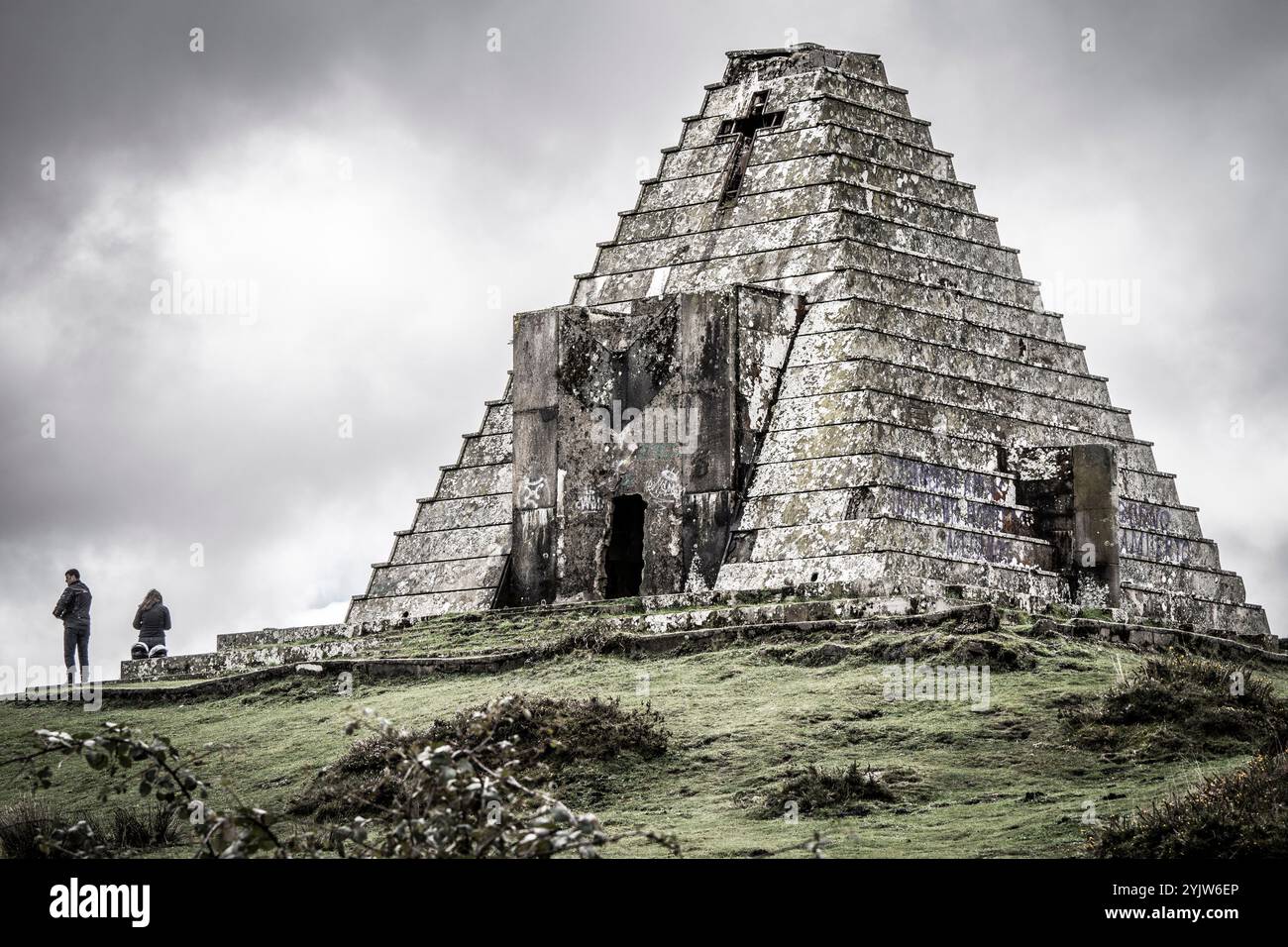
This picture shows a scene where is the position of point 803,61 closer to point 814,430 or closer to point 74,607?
point 814,430

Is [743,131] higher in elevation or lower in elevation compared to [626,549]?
higher

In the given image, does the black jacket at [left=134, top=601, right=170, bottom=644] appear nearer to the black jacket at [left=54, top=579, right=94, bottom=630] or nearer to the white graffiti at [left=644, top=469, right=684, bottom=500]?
the black jacket at [left=54, top=579, right=94, bottom=630]

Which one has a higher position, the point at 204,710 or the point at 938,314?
the point at 938,314

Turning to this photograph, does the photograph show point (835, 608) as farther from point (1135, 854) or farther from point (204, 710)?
point (1135, 854)

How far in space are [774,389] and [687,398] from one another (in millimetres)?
1330

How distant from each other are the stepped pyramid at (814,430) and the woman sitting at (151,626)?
278 cm

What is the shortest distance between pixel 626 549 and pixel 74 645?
308 inches

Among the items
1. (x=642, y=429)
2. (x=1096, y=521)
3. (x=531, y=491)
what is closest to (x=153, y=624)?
(x=531, y=491)

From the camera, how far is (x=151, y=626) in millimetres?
29547

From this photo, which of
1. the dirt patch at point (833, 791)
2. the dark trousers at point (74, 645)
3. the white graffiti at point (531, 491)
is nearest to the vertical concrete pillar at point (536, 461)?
the white graffiti at point (531, 491)

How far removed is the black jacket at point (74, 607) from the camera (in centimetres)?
2842

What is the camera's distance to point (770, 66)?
109 feet

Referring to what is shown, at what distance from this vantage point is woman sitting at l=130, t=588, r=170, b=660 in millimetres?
29516
